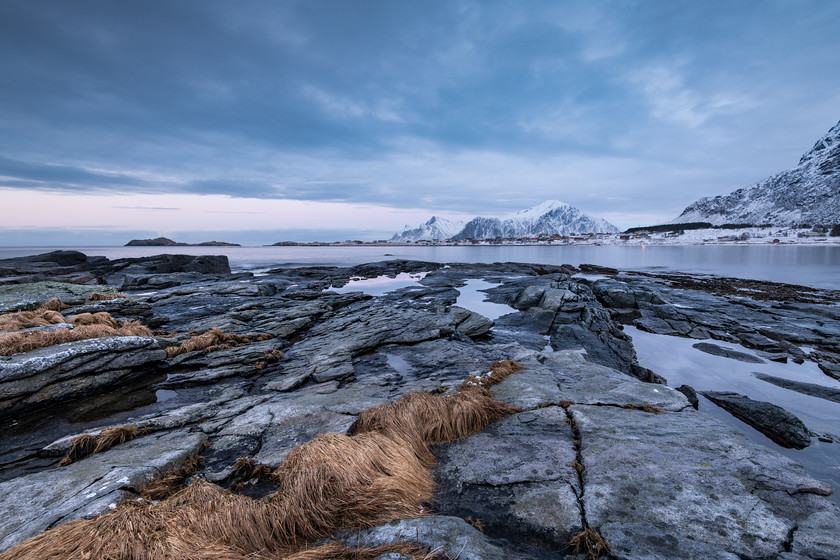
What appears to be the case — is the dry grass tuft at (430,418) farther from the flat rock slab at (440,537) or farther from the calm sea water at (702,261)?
the calm sea water at (702,261)

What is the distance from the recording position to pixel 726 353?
15469 mm

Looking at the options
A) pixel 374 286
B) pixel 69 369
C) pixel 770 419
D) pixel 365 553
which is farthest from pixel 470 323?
pixel 374 286

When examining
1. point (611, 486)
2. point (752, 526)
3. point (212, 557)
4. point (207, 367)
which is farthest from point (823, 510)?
point (207, 367)

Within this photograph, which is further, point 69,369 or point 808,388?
point 808,388

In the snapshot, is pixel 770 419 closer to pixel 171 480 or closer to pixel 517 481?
pixel 517 481

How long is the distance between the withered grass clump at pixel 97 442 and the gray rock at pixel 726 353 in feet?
71.5

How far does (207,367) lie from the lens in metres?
11.4

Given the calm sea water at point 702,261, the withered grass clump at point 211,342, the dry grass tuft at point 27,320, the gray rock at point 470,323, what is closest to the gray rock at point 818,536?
the gray rock at point 470,323

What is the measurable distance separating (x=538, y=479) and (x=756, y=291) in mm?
43134

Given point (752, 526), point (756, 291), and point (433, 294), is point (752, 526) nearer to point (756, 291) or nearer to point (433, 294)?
point (433, 294)

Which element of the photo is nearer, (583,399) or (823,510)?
(823,510)

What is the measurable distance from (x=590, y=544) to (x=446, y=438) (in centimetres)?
280

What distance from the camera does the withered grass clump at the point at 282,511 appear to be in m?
3.21

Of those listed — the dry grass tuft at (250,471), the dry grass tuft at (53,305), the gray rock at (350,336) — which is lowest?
the gray rock at (350,336)
